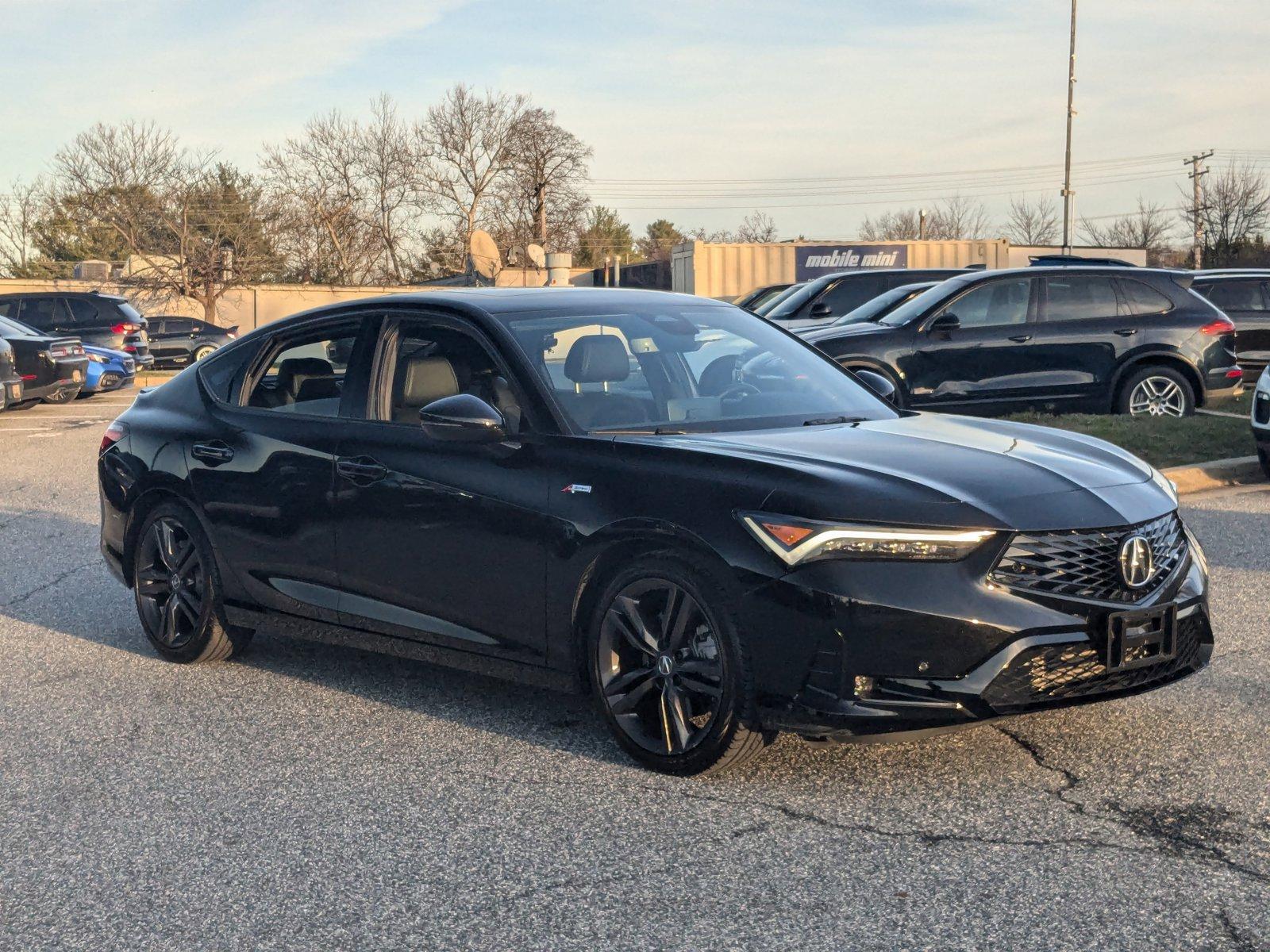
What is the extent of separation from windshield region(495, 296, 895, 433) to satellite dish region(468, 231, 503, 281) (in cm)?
1407

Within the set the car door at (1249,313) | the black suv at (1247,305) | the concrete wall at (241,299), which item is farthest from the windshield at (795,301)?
the concrete wall at (241,299)

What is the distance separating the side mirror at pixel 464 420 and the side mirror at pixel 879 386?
1735mm

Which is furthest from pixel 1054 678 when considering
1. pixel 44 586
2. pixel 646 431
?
pixel 44 586

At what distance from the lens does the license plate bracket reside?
4.34m

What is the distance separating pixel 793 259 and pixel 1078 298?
4565 centimetres

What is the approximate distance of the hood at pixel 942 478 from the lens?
4305 mm

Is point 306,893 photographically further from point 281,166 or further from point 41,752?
point 281,166

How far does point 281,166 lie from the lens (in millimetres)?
66062

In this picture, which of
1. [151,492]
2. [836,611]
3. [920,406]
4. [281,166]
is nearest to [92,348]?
[920,406]

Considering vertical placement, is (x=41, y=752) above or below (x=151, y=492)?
below

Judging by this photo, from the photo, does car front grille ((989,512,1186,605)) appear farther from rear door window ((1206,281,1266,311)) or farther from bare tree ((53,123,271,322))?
bare tree ((53,123,271,322))

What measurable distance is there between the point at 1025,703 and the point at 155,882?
249 centimetres

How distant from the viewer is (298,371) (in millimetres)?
6250

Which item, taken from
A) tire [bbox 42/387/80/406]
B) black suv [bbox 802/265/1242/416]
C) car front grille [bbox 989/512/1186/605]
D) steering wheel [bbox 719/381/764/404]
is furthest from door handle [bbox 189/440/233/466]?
tire [bbox 42/387/80/406]
